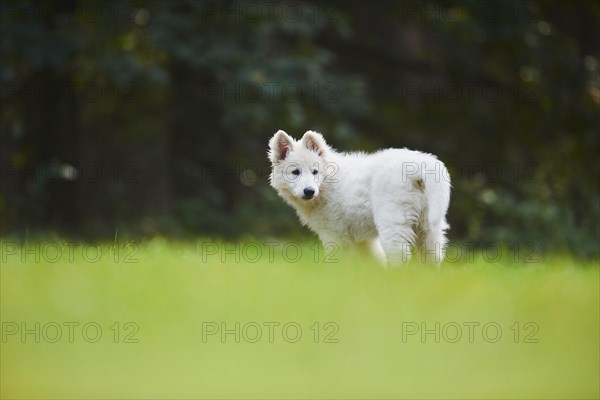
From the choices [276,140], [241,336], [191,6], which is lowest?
[241,336]

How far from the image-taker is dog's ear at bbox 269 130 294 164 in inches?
306

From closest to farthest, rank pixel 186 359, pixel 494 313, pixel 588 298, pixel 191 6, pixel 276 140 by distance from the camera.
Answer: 1. pixel 186 359
2. pixel 494 313
3. pixel 588 298
4. pixel 276 140
5. pixel 191 6

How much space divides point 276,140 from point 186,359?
13.5 feet

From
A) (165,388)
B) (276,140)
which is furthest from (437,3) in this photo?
(165,388)

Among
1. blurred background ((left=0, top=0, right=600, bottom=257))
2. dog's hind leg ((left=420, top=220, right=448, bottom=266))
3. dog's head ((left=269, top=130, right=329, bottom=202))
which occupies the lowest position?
dog's hind leg ((left=420, top=220, right=448, bottom=266))

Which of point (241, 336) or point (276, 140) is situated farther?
point (276, 140)

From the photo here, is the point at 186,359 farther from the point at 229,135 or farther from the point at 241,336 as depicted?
the point at 229,135

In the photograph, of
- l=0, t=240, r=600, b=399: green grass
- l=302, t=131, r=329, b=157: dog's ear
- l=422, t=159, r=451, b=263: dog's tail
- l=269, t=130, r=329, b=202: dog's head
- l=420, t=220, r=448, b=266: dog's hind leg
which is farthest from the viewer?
l=302, t=131, r=329, b=157: dog's ear

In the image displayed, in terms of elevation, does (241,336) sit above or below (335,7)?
below

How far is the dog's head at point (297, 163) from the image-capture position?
7.52m

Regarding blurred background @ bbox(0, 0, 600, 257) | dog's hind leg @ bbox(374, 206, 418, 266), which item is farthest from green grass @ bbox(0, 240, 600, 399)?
blurred background @ bbox(0, 0, 600, 257)

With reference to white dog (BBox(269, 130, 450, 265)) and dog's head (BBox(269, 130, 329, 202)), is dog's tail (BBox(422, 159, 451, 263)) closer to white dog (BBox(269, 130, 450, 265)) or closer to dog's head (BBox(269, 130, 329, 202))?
white dog (BBox(269, 130, 450, 265))

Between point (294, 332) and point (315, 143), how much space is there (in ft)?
11.9

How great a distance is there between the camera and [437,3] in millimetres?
16422
